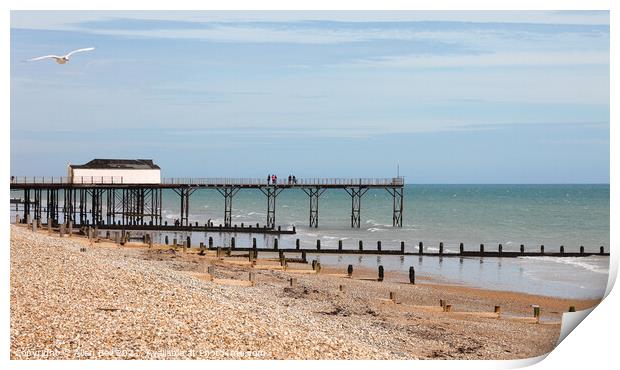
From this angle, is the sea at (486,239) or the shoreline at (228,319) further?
the sea at (486,239)

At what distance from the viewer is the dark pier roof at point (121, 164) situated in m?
54.9

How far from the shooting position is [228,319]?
1650 centimetres

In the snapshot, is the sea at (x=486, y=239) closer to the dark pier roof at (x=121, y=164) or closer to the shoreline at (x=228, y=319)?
the shoreline at (x=228, y=319)

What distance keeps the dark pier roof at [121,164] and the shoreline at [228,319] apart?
97.8 ft

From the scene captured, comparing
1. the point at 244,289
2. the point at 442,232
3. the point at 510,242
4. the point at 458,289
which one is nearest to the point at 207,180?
the point at 442,232

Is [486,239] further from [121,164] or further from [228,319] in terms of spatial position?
[228,319]

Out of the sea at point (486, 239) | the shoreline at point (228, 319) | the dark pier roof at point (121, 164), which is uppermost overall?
the dark pier roof at point (121, 164)

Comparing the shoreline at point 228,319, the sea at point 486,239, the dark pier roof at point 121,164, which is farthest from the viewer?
the dark pier roof at point 121,164

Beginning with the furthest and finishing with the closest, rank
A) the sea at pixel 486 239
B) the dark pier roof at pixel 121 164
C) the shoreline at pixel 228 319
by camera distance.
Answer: the dark pier roof at pixel 121 164
the sea at pixel 486 239
the shoreline at pixel 228 319

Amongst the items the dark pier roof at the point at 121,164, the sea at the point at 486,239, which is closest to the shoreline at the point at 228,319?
the sea at the point at 486,239

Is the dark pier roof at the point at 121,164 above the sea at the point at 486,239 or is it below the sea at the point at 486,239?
above
